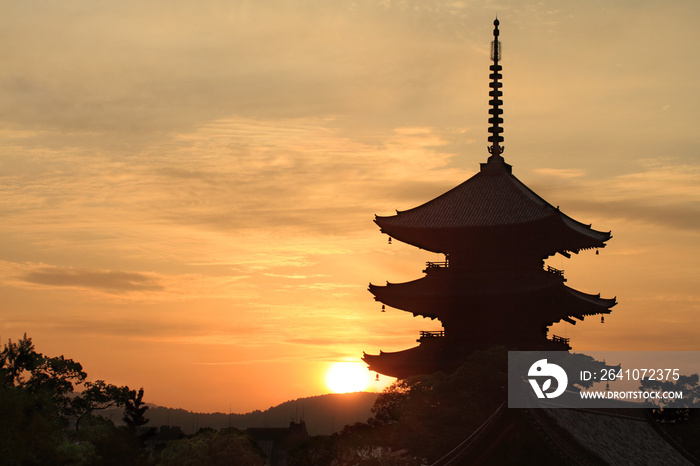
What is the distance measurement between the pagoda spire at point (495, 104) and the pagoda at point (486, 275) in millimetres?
660

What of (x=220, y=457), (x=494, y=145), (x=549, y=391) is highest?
(x=494, y=145)

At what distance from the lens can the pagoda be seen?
52406mm

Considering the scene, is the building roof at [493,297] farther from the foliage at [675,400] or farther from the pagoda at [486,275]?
the foliage at [675,400]

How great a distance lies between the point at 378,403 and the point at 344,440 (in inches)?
273

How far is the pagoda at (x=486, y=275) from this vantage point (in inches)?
2063

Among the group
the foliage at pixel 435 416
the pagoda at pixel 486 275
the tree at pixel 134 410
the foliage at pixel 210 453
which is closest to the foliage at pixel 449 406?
the foliage at pixel 435 416

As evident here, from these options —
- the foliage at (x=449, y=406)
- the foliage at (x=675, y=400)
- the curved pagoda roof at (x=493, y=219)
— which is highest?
the curved pagoda roof at (x=493, y=219)

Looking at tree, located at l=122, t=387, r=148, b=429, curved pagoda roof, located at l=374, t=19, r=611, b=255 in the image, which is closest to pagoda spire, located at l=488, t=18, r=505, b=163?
curved pagoda roof, located at l=374, t=19, r=611, b=255

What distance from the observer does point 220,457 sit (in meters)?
55.8

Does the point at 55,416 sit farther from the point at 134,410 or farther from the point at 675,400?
the point at 675,400

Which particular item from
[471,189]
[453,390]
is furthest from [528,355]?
[471,189]

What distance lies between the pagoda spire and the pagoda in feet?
2.16

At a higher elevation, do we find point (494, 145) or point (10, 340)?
point (494, 145)

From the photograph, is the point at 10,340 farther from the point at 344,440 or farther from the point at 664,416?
the point at 664,416
